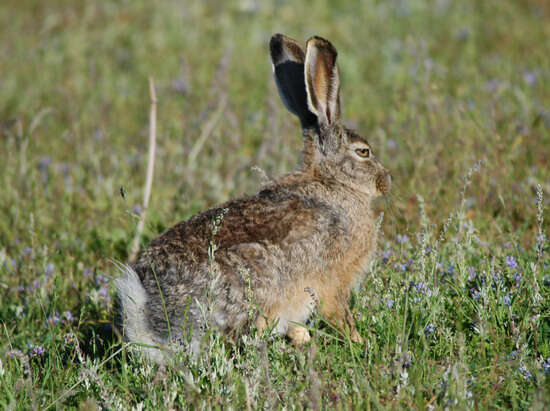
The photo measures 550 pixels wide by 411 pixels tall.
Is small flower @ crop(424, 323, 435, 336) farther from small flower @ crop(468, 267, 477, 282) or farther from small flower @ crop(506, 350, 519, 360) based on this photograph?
small flower @ crop(468, 267, 477, 282)

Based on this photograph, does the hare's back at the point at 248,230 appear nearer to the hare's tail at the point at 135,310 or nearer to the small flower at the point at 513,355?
the hare's tail at the point at 135,310

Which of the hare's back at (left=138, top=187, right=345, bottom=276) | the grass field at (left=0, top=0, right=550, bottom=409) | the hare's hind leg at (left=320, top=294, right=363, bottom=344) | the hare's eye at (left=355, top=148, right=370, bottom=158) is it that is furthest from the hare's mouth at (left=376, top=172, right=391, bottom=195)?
the hare's hind leg at (left=320, top=294, right=363, bottom=344)

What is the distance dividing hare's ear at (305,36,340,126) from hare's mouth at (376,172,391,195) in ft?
1.98

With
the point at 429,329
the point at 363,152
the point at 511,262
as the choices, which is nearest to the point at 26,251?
the point at 363,152

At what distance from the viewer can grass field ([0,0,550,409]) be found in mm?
3697

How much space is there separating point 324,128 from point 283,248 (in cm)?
138

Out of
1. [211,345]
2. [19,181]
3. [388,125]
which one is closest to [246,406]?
[211,345]

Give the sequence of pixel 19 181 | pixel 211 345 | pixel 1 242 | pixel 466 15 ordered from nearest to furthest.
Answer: pixel 211 345 < pixel 1 242 < pixel 19 181 < pixel 466 15

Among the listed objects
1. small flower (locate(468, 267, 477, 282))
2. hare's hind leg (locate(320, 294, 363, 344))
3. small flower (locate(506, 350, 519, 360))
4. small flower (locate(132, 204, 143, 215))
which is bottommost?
small flower (locate(132, 204, 143, 215))

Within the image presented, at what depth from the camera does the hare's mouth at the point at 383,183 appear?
5.54 m

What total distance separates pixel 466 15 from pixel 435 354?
8.02m

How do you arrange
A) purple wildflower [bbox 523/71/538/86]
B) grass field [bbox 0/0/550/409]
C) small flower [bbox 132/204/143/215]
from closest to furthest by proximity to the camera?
1. grass field [bbox 0/0/550/409]
2. small flower [bbox 132/204/143/215]
3. purple wildflower [bbox 523/71/538/86]

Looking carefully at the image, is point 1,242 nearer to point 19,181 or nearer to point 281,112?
point 19,181

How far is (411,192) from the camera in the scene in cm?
632
